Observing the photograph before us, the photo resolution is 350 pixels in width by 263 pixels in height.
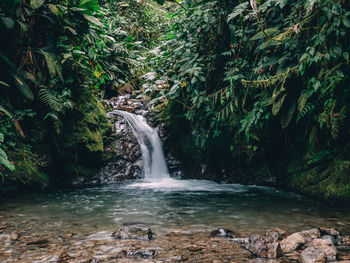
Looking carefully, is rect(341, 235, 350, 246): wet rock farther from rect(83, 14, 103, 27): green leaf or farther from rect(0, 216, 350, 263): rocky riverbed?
rect(83, 14, 103, 27): green leaf

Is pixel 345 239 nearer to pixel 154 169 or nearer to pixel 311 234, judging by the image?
pixel 311 234

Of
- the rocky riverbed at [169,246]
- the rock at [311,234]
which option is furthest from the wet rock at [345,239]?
the rock at [311,234]

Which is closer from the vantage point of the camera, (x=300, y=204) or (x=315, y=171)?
(x=300, y=204)

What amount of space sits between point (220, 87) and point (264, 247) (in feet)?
12.4

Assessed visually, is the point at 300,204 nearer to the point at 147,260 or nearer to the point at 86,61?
the point at 147,260

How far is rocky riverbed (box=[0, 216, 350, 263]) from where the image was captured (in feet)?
7.59

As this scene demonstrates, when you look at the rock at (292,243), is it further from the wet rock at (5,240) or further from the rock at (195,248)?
the wet rock at (5,240)

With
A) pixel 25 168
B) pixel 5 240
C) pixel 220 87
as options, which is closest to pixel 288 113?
pixel 220 87

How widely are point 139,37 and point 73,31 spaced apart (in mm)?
9098

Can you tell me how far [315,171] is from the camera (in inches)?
192

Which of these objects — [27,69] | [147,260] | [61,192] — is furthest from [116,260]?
[27,69]

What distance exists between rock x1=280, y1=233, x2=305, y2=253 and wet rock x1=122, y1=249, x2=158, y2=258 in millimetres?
1180

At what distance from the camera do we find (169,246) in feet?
8.64

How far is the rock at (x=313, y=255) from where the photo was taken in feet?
7.09
